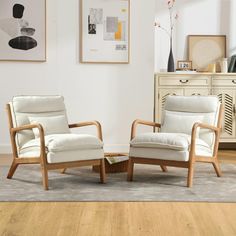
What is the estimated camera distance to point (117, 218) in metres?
3.53

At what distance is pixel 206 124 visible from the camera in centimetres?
483

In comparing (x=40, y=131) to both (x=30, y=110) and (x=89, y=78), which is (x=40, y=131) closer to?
(x=30, y=110)

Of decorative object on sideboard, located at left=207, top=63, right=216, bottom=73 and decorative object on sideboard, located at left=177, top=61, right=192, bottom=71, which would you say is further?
decorative object on sideboard, located at left=177, top=61, right=192, bottom=71

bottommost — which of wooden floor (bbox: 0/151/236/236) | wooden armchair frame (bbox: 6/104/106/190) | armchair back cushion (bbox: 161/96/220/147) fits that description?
wooden floor (bbox: 0/151/236/236)

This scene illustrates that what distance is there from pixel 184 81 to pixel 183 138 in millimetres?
2368

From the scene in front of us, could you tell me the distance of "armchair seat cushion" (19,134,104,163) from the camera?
4.45 m

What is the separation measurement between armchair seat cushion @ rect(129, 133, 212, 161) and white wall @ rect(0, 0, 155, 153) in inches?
77.6

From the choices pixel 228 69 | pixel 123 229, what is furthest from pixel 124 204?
pixel 228 69

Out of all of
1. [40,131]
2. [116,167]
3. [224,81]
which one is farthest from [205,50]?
[40,131]

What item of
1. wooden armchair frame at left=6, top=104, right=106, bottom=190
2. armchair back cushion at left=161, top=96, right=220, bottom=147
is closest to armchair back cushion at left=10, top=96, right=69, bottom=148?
wooden armchair frame at left=6, top=104, right=106, bottom=190

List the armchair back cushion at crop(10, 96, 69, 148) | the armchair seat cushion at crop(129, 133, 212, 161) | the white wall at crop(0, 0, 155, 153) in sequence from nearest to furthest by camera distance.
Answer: the armchair seat cushion at crop(129, 133, 212, 161), the armchair back cushion at crop(10, 96, 69, 148), the white wall at crop(0, 0, 155, 153)

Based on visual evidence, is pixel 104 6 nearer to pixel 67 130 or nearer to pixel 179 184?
pixel 67 130

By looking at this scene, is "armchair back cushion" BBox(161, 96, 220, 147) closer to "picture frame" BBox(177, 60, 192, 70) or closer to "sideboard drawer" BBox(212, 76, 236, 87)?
"sideboard drawer" BBox(212, 76, 236, 87)

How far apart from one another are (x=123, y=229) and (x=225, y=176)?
→ 2049 millimetres
